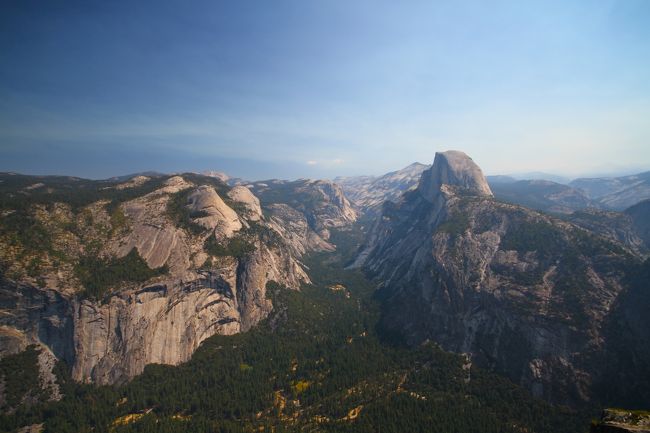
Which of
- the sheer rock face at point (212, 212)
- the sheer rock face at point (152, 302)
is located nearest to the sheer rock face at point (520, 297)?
the sheer rock face at point (152, 302)

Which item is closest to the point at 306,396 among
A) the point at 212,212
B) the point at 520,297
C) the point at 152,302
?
the point at 152,302

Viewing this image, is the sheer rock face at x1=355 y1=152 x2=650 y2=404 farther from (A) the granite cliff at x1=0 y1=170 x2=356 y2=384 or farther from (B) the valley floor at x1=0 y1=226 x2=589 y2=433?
(A) the granite cliff at x1=0 y1=170 x2=356 y2=384

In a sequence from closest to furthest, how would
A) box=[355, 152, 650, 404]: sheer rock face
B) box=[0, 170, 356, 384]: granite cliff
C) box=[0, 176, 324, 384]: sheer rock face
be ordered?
box=[355, 152, 650, 404]: sheer rock face → box=[0, 176, 324, 384]: sheer rock face → box=[0, 170, 356, 384]: granite cliff

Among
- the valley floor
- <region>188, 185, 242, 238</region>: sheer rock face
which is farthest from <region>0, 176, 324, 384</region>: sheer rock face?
the valley floor

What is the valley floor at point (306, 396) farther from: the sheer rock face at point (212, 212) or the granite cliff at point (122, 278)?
the sheer rock face at point (212, 212)

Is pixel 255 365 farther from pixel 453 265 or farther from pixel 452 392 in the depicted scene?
pixel 453 265

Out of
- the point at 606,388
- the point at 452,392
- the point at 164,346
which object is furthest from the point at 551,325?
the point at 164,346

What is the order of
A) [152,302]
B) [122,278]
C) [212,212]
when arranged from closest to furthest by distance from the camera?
[122,278]
[152,302]
[212,212]

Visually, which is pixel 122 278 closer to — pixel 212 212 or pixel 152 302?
pixel 152 302
